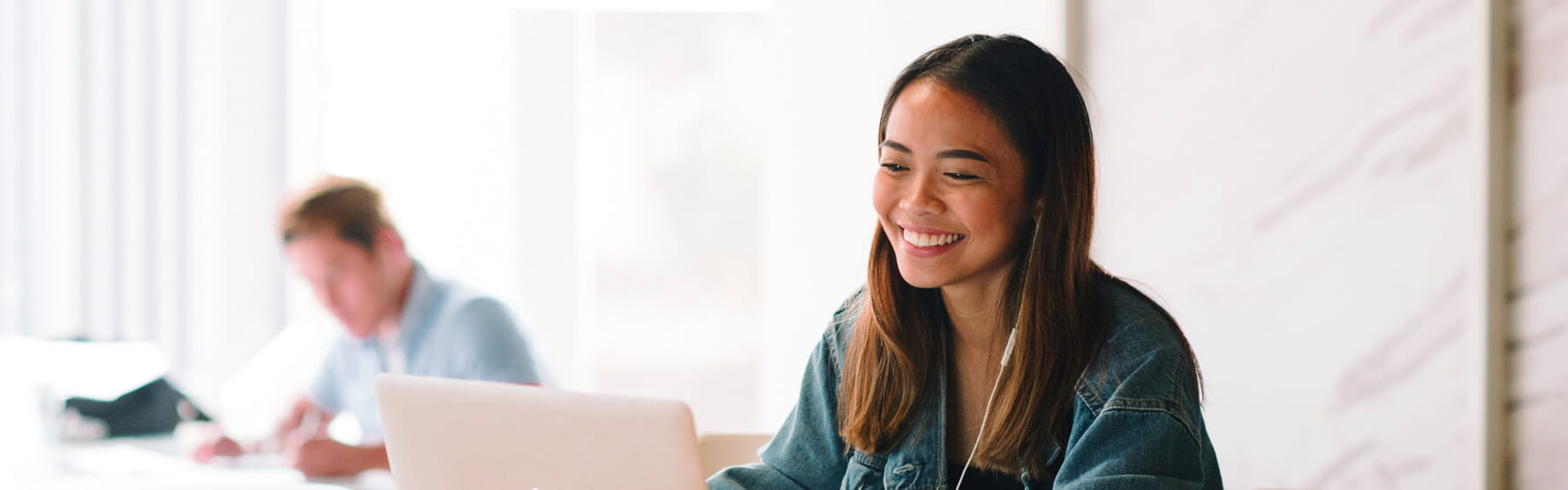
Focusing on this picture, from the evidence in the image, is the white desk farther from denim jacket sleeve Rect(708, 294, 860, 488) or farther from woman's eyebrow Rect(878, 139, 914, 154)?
woman's eyebrow Rect(878, 139, 914, 154)

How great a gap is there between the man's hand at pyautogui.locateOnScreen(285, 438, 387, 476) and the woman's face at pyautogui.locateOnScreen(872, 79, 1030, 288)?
3.63ft

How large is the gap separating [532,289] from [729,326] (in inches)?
30.3

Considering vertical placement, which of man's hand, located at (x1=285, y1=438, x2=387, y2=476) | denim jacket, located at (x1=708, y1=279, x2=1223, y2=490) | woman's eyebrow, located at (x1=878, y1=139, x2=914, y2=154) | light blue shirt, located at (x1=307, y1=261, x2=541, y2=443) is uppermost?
woman's eyebrow, located at (x1=878, y1=139, x2=914, y2=154)

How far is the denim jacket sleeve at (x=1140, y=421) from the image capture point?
115 centimetres

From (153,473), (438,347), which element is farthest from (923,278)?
(153,473)

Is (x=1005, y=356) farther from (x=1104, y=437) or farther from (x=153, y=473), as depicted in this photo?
(x=153, y=473)

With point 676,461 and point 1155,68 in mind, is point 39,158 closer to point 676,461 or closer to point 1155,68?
point 1155,68

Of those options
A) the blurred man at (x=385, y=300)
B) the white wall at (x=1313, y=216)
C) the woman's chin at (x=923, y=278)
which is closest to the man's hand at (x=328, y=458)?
the blurred man at (x=385, y=300)

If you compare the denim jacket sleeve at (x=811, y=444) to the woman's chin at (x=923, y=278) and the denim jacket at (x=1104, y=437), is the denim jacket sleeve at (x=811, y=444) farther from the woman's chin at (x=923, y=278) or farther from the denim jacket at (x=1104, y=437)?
the woman's chin at (x=923, y=278)

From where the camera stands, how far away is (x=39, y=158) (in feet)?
13.1

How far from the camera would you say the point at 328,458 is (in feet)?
6.72

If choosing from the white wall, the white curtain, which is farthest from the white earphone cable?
Answer: the white curtain

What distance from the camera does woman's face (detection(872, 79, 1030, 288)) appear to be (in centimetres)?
131

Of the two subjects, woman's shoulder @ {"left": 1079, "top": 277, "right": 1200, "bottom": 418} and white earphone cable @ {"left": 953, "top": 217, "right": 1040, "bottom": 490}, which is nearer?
woman's shoulder @ {"left": 1079, "top": 277, "right": 1200, "bottom": 418}
